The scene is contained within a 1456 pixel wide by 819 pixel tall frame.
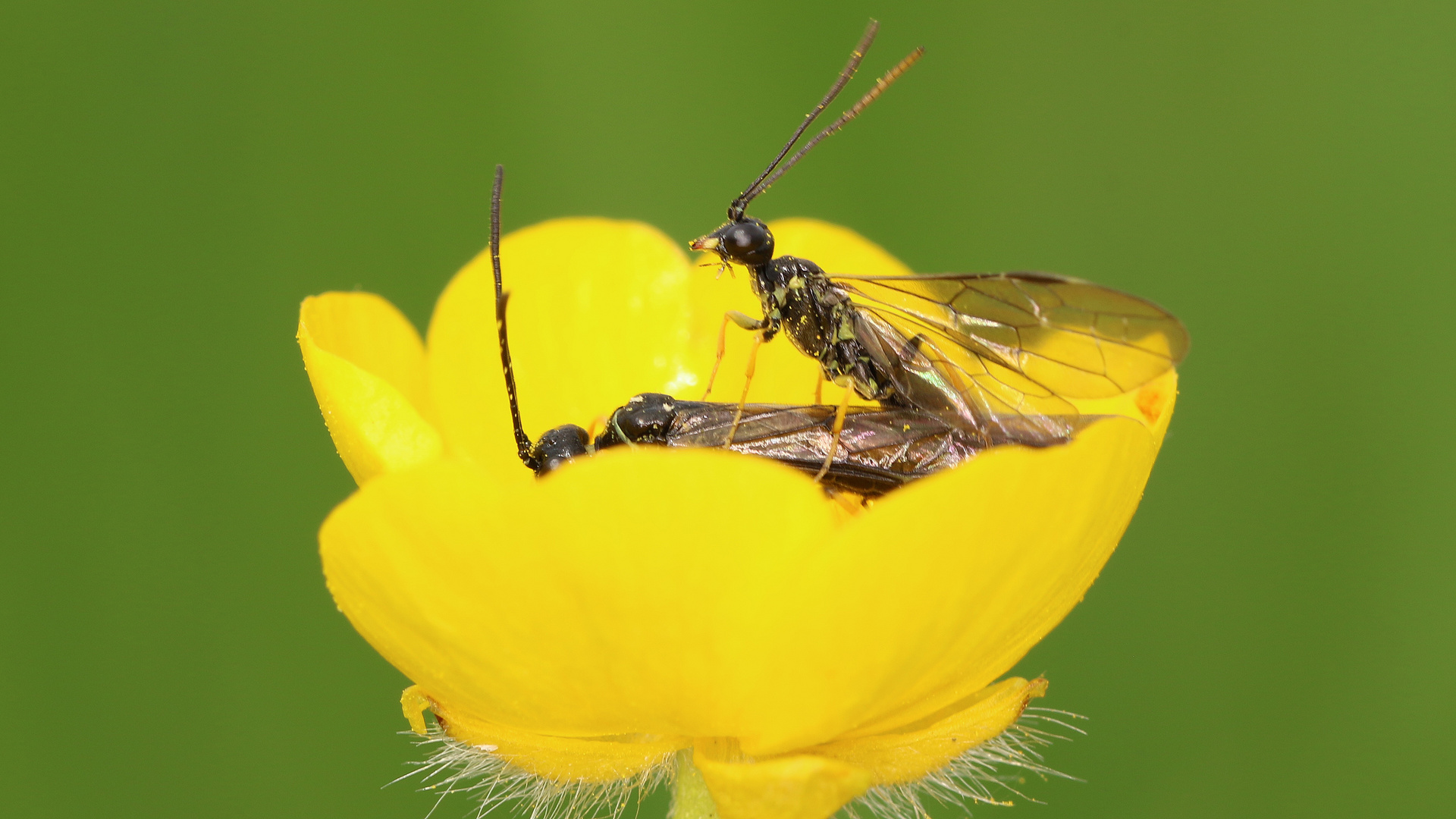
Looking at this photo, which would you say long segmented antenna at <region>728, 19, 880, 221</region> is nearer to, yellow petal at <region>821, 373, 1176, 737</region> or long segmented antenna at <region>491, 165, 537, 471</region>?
long segmented antenna at <region>491, 165, 537, 471</region>

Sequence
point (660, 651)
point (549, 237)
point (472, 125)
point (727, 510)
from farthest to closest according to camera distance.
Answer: point (472, 125) < point (549, 237) < point (660, 651) < point (727, 510)

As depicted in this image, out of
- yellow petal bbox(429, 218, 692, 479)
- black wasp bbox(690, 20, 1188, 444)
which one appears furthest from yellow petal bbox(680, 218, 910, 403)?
black wasp bbox(690, 20, 1188, 444)

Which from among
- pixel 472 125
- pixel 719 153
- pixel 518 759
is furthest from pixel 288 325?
pixel 518 759

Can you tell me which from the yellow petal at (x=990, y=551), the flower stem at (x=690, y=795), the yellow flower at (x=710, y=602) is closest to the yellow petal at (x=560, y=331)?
the yellow flower at (x=710, y=602)

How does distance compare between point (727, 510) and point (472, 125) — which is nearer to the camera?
point (727, 510)

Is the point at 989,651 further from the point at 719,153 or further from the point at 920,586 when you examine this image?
the point at 719,153

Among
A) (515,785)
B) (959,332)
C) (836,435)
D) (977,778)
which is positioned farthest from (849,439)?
Result: (515,785)

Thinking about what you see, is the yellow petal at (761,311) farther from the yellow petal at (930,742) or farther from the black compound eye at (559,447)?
the yellow petal at (930,742)
